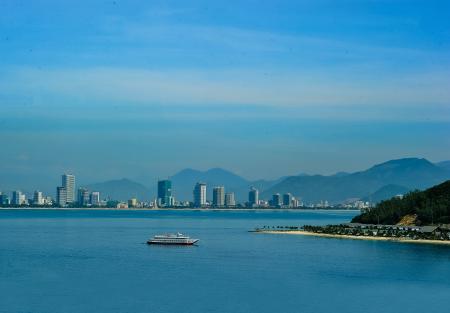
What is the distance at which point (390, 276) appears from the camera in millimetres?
62719

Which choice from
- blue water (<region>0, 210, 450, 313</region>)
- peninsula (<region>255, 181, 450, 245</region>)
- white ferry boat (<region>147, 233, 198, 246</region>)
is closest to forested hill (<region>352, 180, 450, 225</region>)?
peninsula (<region>255, 181, 450, 245</region>)

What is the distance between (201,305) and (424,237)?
6575cm

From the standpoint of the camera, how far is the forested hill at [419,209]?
124 m

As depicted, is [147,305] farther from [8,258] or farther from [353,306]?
[8,258]

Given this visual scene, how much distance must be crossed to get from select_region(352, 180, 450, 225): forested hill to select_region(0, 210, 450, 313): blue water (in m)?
31.5

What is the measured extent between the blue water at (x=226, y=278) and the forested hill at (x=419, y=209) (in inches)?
1241

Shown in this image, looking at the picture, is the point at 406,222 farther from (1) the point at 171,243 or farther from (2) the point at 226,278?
(2) the point at 226,278

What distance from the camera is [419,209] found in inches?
5123

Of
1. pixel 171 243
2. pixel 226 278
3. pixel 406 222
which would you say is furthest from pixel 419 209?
pixel 226 278

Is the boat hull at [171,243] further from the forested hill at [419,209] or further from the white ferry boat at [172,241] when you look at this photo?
the forested hill at [419,209]

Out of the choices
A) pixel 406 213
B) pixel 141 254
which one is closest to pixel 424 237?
pixel 406 213

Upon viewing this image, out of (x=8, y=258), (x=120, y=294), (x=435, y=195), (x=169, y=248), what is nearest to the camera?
(x=120, y=294)

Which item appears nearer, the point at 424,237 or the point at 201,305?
the point at 201,305

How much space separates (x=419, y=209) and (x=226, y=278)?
254ft
